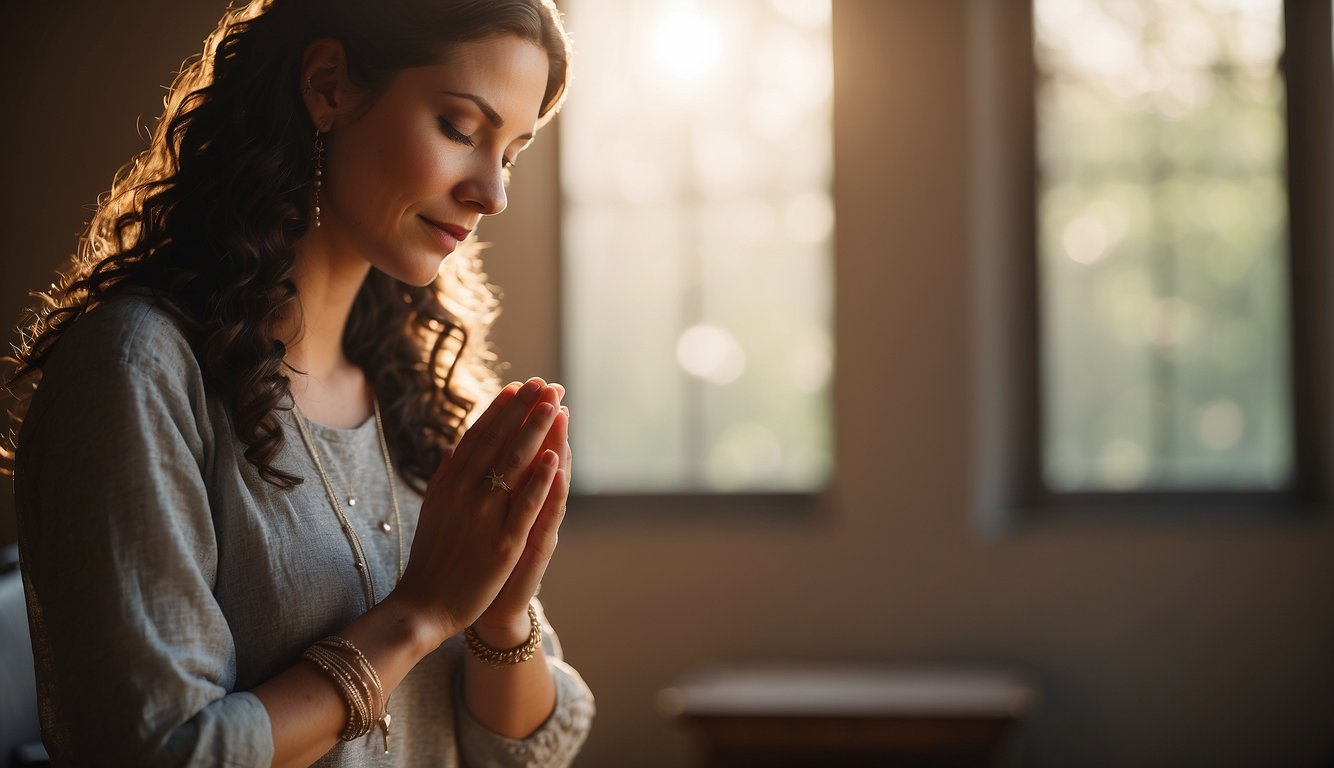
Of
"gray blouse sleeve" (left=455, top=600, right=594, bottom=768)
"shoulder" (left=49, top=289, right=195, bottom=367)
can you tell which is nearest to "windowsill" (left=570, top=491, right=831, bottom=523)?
"gray blouse sleeve" (left=455, top=600, right=594, bottom=768)

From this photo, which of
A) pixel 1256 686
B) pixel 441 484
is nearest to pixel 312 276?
pixel 441 484

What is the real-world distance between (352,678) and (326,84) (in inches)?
21.0

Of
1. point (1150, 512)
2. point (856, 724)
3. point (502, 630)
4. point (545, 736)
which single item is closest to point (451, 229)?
point (502, 630)

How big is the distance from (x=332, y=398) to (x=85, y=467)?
0.34 meters

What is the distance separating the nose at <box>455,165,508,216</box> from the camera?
1.11 meters

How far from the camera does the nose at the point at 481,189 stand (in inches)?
43.8

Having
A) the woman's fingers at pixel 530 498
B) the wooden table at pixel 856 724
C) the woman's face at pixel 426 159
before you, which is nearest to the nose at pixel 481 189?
the woman's face at pixel 426 159

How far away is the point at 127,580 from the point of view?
87 cm

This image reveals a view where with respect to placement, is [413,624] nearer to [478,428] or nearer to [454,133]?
[478,428]

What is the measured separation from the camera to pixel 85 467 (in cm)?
89

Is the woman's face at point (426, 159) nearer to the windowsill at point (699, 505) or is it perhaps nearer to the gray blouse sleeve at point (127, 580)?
the gray blouse sleeve at point (127, 580)

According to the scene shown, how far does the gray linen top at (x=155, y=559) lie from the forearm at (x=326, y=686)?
0.02 m

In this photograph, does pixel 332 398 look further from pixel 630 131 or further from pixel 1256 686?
pixel 1256 686

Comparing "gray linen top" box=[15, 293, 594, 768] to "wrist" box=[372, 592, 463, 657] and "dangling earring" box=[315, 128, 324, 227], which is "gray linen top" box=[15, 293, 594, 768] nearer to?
"wrist" box=[372, 592, 463, 657]
